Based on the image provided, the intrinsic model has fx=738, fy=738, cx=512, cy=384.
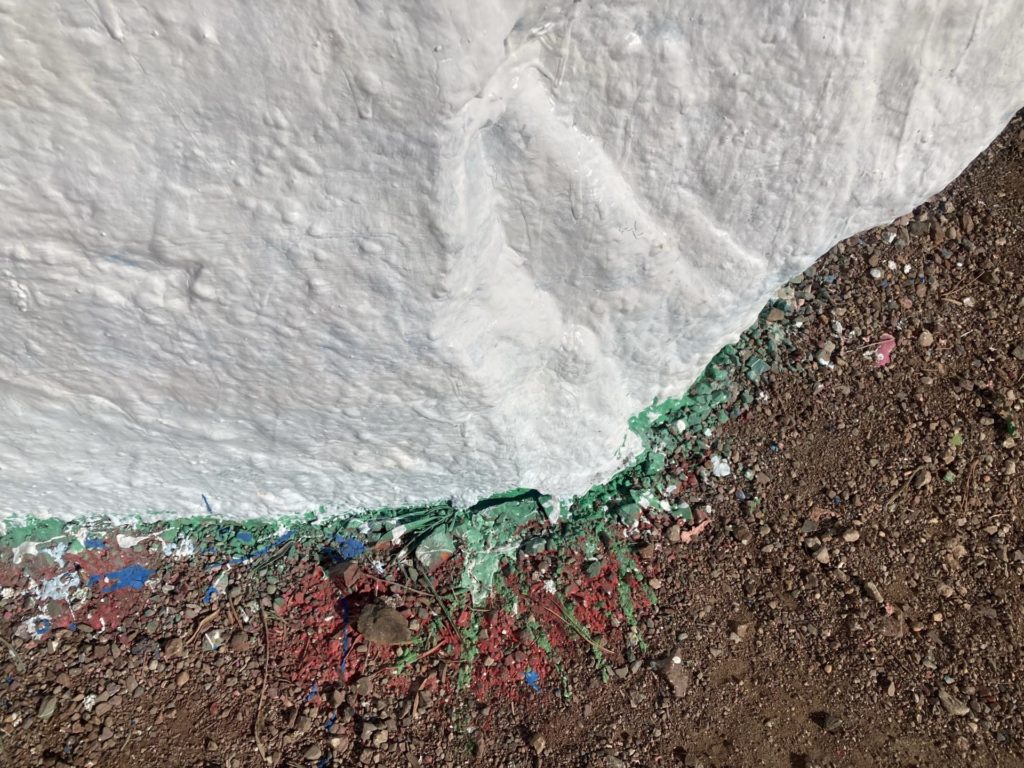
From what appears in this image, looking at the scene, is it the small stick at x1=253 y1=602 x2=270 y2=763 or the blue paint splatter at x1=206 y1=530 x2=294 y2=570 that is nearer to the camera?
the small stick at x1=253 y1=602 x2=270 y2=763

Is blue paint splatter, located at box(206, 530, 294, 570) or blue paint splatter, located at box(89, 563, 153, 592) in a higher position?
blue paint splatter, located at box(206, 530, 294, 570)

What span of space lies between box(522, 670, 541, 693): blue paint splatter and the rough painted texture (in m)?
0.64

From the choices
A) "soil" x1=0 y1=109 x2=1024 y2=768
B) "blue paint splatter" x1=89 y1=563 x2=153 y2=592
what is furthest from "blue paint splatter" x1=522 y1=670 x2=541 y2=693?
"blue paint splatter" x1=89 y1=563 x2=153 y2=592

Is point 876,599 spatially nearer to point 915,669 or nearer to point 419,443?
point 915,669

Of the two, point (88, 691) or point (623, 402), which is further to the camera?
point (623, 402)

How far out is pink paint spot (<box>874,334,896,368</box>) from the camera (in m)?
2.77

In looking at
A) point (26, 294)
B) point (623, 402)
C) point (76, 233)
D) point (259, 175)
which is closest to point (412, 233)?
point (259, 175)

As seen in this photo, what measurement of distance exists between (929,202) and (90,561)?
343cm

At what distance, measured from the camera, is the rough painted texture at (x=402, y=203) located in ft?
4.06

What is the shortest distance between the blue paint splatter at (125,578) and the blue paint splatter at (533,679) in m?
1.21

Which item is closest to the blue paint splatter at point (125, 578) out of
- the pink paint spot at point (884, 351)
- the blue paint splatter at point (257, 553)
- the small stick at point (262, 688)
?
the blue paint splatter at point (257, 553)

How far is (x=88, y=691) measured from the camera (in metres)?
2.13

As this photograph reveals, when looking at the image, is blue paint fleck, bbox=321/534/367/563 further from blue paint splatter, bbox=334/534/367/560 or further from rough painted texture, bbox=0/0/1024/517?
rough painted texture, bbox=0/0/1024/517

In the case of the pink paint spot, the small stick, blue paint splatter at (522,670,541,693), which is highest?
the pink paint spot
